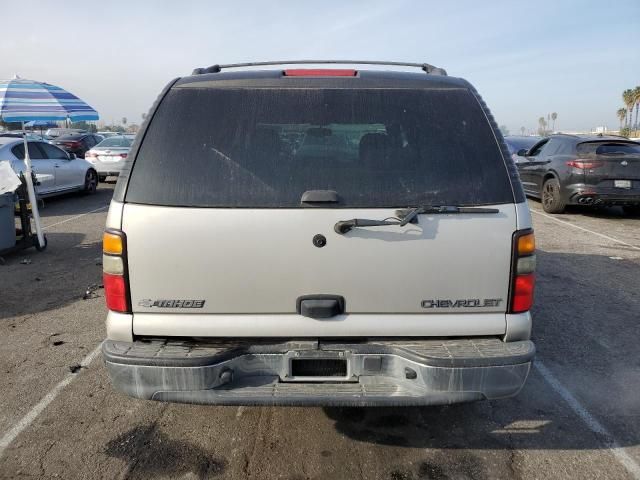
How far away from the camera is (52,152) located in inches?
485

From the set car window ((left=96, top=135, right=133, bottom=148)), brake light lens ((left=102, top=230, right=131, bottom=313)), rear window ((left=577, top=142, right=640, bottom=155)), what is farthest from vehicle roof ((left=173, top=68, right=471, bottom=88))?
car window ((left=96, top=135, right=133, bottom=148))

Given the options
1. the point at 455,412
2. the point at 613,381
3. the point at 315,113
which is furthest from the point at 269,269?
the point at 613,381

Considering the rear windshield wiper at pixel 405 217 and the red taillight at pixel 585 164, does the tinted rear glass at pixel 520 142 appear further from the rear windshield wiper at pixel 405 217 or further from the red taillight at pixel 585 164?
the rear windshield wiper at pixel 405 217

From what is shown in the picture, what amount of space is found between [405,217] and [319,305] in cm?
59

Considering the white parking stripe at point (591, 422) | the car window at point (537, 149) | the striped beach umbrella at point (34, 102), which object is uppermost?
the striped beach umbrella at point (34, 102)

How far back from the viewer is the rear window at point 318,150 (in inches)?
96.4

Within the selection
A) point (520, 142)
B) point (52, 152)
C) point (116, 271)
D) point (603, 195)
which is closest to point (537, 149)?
point (603, 195)

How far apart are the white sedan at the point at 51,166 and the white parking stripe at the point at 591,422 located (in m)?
10.4

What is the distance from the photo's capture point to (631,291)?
5.70 meters

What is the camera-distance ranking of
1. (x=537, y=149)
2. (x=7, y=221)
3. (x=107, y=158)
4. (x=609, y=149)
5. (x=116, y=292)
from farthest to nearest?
(x=107, y=158)
(x=537, y=149)
(x=609, y=149)
(x=7, y=221)
(x=116, y=292)

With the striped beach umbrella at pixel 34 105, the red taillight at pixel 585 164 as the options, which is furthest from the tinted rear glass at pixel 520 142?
the striped beach umbrella at pixel 34 105

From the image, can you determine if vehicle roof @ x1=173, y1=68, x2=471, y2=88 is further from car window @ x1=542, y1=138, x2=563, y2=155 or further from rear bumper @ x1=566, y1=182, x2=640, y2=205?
car window @ x1=542, y1=138, x2=563, y2=155

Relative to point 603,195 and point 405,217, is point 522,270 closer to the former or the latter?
point 405,217

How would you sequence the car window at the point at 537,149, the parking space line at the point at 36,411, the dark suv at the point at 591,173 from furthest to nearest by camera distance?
the car window at the point at 537,149 → the dark suv at the point at 591,173 → the parking space line at the point at 36,411
